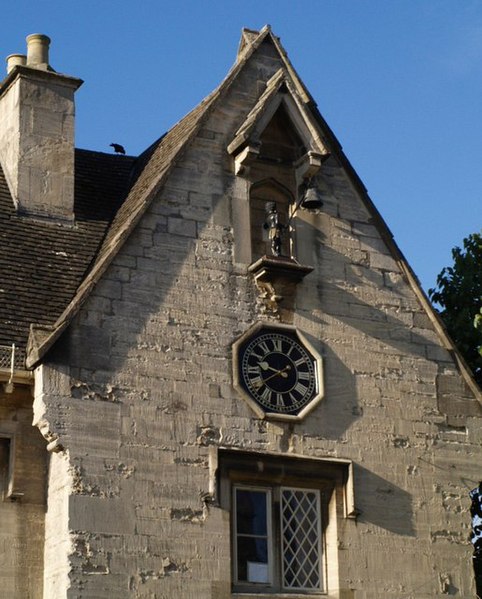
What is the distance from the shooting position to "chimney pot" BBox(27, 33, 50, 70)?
25031 mm

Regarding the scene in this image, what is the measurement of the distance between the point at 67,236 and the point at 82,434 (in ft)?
14.8

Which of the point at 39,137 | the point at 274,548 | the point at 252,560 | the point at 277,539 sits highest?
the point at 39,137

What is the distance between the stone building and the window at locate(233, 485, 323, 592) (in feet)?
0.10

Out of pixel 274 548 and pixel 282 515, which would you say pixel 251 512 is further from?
pixel 274 548

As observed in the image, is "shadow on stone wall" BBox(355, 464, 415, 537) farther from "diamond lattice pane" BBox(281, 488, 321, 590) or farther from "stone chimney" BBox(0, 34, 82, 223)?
"stone chimney" BBox(0, 34, 82, 223)

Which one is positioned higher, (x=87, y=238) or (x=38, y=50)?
(x=38, y=50)

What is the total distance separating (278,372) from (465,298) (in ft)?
26.0

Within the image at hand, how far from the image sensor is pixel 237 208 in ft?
71.5

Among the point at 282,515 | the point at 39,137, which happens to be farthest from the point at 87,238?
the point at 282,515

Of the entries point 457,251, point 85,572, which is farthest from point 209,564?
point 457,251

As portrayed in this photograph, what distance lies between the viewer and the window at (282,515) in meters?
20.0

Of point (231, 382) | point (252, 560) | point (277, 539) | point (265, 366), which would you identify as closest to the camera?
point (252, 560)

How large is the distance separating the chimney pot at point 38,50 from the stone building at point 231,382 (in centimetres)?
177

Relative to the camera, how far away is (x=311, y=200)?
2173 centimetres
